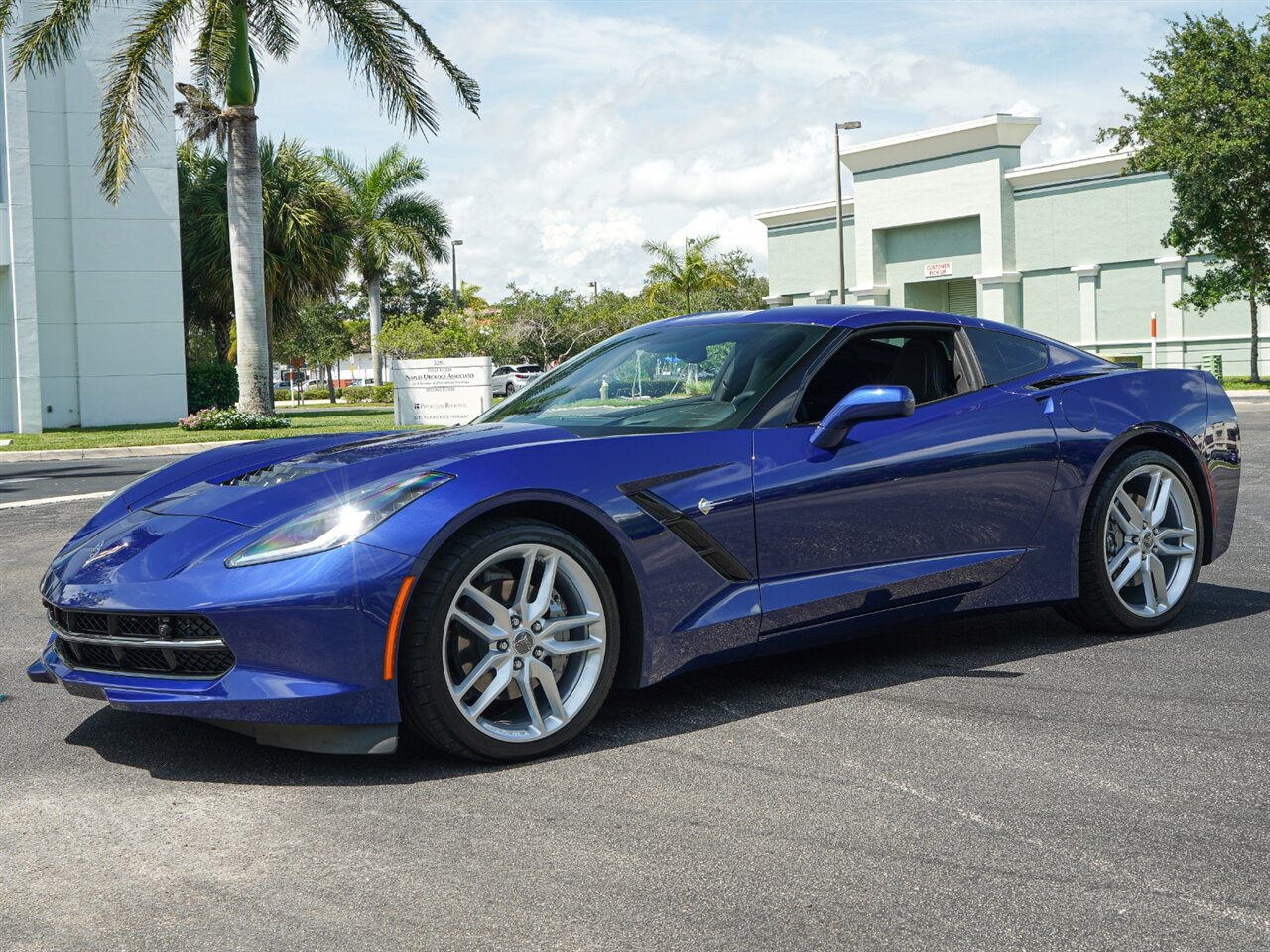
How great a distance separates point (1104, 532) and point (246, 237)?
1949 centimetres

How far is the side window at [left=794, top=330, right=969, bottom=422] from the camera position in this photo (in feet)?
16.3

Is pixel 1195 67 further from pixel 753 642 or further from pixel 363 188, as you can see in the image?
pixel 753 642

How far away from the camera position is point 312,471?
4172mm

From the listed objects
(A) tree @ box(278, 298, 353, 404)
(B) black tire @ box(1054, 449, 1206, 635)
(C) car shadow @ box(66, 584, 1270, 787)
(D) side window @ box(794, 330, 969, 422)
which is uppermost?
(A) tree @ box(278, 298, 353, 404)

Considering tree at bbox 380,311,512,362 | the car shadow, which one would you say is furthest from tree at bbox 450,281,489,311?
the car shadow

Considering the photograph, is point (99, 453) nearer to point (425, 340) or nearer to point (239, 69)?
point (239, 69)

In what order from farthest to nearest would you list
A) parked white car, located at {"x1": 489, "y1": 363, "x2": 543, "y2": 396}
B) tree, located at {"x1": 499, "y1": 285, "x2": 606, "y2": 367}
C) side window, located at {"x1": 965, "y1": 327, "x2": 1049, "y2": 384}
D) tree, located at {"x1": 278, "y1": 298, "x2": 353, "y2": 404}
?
tree, located at {"x1": 278, "y1": 298, "x2": 353, "y2": 404} < tree, located at {"x1": 499, "y1": 285, "x2": 606, "y2": 367} < parked white car, located at {"x1": 489, "y1": 363, "x2": 543, "y2": 396} < side window, located at {"x1": 965, "y1": 327, "x2": 1049, "y2": 384}

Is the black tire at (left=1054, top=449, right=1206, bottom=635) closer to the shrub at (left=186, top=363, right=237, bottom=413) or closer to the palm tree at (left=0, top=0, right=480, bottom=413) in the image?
the palm tree at (left=0, top=0, right=480, bottom=413)

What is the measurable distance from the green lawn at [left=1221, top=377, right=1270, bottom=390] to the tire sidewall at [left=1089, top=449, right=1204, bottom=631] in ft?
92.4

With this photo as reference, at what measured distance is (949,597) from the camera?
4.92 m

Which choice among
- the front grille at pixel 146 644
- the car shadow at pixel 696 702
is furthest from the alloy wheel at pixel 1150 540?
the front grille at pixel 146 644

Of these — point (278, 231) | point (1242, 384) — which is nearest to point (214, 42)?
point (278, 231)

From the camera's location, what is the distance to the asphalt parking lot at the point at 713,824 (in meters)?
2.78

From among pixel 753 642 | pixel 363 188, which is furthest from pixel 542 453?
pixel 363 188
